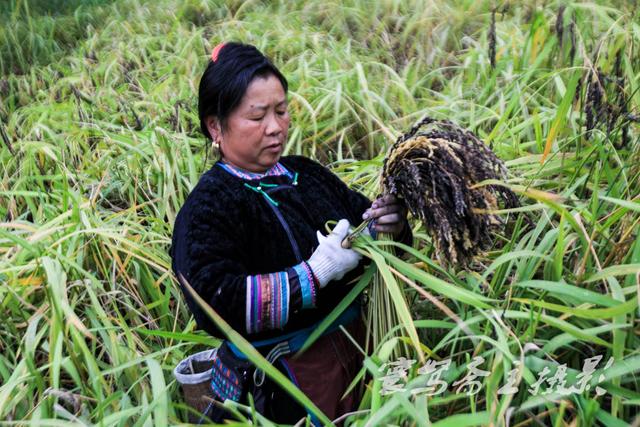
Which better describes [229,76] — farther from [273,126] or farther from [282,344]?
[282,344]

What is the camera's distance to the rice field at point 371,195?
1.25m

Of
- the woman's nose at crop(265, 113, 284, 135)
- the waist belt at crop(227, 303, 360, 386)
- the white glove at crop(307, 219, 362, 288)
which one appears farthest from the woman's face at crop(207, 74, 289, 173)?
the waist belt at crop(227, 303, 360, 386)

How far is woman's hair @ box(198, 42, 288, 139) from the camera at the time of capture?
1.45m

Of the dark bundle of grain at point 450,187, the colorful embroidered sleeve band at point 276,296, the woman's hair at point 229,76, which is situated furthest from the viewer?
the woman's hair at point 229,76

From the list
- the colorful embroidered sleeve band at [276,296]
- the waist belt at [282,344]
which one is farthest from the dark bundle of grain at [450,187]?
the waist belt at [282,344]

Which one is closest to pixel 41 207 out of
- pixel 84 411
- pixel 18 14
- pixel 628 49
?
pixel 84 411

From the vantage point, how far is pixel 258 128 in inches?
57.4

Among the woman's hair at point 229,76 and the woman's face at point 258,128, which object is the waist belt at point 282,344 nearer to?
the woman's face at point 258,128

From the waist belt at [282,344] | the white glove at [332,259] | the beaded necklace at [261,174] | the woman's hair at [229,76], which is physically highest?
the woman's hair at [229,76]

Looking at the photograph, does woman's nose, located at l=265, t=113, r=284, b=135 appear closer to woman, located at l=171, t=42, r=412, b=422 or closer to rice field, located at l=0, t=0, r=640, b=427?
woman, located at l=171, t=42, r=412, b=422

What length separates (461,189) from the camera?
3.95 feet

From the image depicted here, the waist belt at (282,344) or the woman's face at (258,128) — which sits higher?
the woman's face at (258,128)

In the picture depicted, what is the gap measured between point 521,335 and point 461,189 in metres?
0.37

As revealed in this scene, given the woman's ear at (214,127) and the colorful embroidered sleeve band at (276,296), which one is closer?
the colorful embroidered sleeve band at (276,296)
